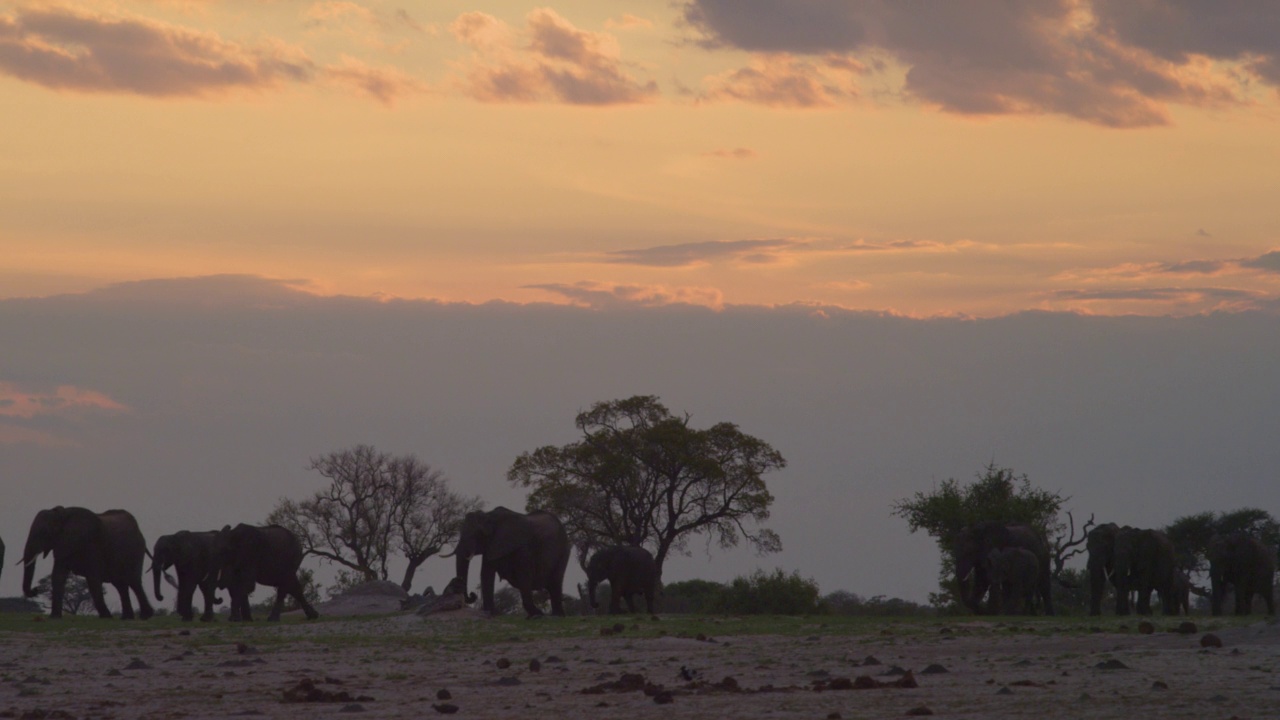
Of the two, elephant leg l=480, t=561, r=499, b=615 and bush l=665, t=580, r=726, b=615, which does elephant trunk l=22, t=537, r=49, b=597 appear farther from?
bush l=665, t=580, r=726, b=615

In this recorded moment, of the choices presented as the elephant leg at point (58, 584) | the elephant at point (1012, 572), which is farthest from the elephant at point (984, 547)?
the elephant leg at point (58, 584)

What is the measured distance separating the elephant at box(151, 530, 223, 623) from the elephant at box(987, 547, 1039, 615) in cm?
2025

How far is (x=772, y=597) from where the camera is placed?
157 ft

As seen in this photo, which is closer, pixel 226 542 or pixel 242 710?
pixel 242 710

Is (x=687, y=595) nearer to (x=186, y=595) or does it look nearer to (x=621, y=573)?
(x=621, y=573)

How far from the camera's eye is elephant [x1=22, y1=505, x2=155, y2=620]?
39.2 m

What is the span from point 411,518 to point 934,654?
53.4 meters

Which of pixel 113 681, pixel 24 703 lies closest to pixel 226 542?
A: pixel 113 681

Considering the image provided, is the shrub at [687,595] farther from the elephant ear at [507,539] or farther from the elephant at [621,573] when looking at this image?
the elephant ear at [507,539]

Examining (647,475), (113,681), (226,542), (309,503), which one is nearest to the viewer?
(113,681)

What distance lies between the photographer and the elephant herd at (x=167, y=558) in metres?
38.1

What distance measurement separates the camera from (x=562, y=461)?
220 feet

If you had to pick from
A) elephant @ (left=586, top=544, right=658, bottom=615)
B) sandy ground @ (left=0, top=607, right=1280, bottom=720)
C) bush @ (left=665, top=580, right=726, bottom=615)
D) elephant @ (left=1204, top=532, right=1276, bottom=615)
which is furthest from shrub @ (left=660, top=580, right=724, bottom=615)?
sandy ground @ (left=0, top=607, right=1280, bottom=720)

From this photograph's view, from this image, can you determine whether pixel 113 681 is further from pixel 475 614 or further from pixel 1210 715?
pixel 475 614
